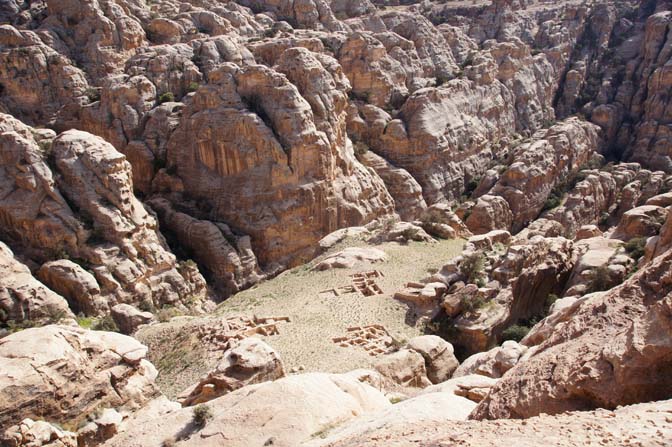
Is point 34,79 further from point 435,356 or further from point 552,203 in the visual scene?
point 552,203

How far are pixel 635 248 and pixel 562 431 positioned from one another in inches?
757

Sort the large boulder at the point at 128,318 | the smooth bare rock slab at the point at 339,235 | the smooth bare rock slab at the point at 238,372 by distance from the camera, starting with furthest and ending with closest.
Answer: the smooth bare rock slab at the point at 339,235 < the large boulder at the point at 128,318 < the smooth bare rock slab at the point at 238,372

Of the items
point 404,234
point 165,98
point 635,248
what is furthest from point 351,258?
point 165,98

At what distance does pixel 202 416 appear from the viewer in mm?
13898

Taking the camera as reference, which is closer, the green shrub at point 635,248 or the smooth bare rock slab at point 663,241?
the smooth bare rock slab at point 663,241

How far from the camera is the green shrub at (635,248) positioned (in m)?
23.5

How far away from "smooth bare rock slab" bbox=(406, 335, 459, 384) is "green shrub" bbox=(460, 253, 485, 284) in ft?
18.4

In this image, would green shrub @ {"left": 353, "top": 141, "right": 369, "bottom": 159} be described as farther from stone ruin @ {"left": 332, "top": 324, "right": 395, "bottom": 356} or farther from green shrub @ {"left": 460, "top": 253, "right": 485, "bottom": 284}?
stone ruin @ {"left": 332, "top": 324, "right": 395, "bottom": 356}

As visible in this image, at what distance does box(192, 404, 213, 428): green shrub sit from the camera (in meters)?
13.9

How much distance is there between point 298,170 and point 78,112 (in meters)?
16.4

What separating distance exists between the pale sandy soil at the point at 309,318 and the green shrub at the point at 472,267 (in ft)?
9.69

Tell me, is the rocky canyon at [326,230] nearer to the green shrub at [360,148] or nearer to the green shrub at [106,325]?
the green shrub at [106,325]

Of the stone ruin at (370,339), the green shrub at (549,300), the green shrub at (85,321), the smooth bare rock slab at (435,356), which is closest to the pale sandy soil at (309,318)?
the stone ruin at (370,339)

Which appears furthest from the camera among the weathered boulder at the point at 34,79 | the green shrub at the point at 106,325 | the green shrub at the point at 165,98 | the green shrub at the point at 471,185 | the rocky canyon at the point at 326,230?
the green shrub at the point at 471,185
